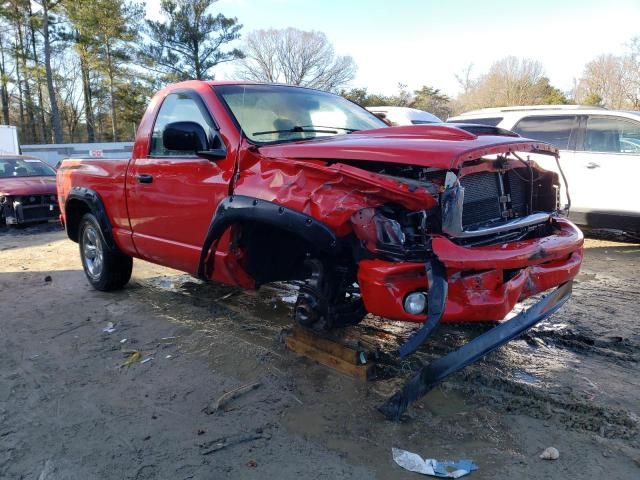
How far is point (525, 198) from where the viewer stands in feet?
11.5

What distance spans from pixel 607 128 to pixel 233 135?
6.04 meters

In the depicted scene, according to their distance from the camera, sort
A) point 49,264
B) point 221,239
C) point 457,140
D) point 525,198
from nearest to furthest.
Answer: point 457,140
point 525,198
point 221,239
point 49,264

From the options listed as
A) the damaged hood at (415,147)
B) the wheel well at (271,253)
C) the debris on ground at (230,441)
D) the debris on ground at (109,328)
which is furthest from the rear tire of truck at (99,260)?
the debris on ground at (230,441)

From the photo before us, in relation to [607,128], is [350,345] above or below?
below

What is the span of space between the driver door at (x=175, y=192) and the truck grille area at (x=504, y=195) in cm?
162

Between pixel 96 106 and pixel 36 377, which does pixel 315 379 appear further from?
pixel 96 106

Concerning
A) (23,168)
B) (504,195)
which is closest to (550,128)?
(504,195)

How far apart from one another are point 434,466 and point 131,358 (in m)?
2.44

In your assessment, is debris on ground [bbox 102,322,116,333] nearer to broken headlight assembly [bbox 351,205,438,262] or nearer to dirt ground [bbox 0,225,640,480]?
dirt ground [bbox 0,225,640,480]

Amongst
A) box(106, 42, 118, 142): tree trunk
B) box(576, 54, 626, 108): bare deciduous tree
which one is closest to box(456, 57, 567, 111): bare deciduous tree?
box(576, 54, 626, 108): bare deciduous tree

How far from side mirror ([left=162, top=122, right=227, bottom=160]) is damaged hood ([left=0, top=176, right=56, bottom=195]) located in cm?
819

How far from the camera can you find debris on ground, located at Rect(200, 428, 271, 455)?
9.13 feet

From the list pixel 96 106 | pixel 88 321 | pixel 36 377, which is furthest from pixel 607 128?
pixel 96 106

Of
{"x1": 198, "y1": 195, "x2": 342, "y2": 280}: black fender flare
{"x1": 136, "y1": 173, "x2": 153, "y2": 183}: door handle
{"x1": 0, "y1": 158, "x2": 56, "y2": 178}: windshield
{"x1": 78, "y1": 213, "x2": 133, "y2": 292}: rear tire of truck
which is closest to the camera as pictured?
{"x1": 198, "y1": 195, "x2": 342, "y2": 280}: black fender flare
